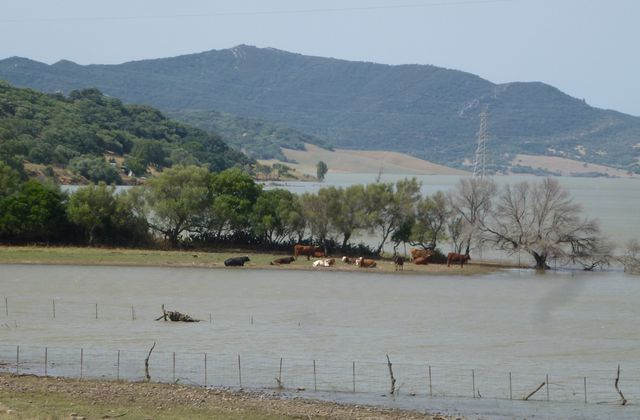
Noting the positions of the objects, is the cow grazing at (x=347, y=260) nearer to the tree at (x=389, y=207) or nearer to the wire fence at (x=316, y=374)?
the tree at (x=389, y=207)

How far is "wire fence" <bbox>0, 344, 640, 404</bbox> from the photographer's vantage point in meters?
30.4

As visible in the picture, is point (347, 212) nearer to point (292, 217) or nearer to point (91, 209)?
point (292, 217)

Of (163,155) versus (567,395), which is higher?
(163,155)

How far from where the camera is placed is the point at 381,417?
26375mm

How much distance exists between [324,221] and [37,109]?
118m

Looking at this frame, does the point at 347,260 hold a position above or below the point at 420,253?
below

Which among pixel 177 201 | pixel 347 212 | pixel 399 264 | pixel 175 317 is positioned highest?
pixel 177 201

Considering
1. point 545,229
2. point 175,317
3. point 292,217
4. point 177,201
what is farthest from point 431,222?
point 175,317

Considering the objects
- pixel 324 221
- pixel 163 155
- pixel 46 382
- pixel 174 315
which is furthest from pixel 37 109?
pixel 46 382

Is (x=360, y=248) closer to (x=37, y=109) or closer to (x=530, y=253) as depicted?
(x=530, y=253)

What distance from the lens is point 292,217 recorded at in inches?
2687

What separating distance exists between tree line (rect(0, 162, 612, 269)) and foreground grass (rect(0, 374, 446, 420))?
38.8 meters

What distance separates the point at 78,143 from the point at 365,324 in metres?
119

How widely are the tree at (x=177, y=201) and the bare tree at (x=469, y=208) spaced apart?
15974 millimetres
